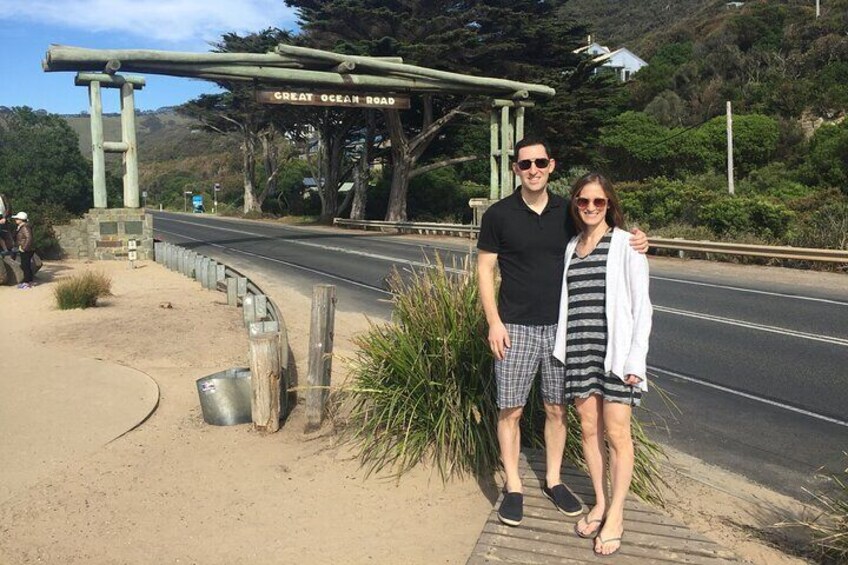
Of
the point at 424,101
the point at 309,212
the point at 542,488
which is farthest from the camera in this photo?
the point at 309,212

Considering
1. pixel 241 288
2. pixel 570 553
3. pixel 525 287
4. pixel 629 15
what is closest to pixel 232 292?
pixel 241 288

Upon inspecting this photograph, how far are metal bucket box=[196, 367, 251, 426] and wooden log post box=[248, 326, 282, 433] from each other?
9.0 inches

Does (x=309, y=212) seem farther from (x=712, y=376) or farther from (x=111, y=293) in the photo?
(x=712, y=376)

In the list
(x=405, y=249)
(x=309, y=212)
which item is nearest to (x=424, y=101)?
(x=405, y=249)

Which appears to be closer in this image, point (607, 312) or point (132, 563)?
point (607, 312)

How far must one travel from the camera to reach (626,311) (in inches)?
129

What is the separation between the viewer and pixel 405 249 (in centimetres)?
2161

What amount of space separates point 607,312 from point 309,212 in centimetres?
4428

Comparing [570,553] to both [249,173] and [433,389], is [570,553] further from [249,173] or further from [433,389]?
[249,173]

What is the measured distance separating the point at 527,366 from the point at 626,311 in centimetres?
63

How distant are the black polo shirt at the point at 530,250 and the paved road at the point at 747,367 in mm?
1923

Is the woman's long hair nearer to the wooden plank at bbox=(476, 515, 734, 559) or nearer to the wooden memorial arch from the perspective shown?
the wooden plank at bbox=(476, 515, 734, 559)

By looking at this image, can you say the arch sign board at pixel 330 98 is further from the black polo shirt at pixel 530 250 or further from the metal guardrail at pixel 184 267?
the black polo shirt at pixel 530 250

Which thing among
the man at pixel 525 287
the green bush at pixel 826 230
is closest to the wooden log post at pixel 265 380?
the man at pixel 525 287
